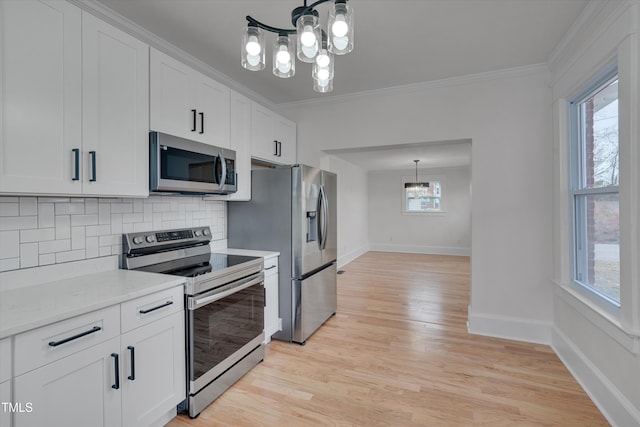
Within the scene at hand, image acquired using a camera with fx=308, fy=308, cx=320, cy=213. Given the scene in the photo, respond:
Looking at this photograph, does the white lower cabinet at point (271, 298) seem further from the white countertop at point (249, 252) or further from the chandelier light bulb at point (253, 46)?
the chandelier light bulb at point (253, 46)

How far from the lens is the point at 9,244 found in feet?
5.41

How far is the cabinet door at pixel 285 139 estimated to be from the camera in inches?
139

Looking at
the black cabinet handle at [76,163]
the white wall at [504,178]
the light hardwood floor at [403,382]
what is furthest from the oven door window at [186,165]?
the white wall at [504,178]

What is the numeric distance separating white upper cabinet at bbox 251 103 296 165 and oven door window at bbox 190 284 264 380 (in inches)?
56.4

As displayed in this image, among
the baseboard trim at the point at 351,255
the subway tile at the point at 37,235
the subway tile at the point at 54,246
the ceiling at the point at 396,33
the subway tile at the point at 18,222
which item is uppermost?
the ceiling at the point at 396,33

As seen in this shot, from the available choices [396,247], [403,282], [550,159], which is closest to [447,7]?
[550,159]

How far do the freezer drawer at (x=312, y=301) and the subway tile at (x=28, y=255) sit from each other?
1870 millimetres

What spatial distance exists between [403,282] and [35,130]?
5087 millimetres

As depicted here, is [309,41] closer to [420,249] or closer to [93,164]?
[93,164]

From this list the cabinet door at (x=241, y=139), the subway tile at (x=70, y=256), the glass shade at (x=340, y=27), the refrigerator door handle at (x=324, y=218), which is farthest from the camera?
the refrigerator door handle at (x=324, y=218)

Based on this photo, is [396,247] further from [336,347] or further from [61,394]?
[61,394]

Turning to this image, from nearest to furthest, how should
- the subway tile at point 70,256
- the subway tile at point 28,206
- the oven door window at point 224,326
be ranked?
the subway tile at point 28,206 < the subway tile at point 70,256 < the oven door window at point 224,326

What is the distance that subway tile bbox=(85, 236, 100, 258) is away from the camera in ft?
6.51

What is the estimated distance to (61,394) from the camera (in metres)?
1.29
